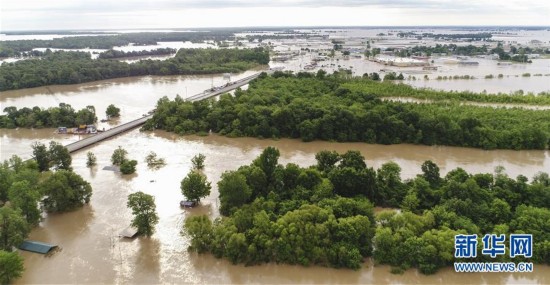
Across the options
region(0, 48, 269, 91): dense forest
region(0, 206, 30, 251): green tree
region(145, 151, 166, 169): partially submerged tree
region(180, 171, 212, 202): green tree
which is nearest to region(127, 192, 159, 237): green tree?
region(180, 171, 212, 202): green tree

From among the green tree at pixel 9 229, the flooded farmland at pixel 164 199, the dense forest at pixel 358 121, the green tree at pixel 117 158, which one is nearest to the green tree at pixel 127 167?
the flooded farmland at pixel 164 199

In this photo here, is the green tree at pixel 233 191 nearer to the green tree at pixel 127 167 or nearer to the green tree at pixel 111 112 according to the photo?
the green tree at pixel 127 167

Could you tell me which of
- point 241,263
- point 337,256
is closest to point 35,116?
point 241,263

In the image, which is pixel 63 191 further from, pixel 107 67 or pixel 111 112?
pixel 107 67

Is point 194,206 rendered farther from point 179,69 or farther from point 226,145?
point 179,69

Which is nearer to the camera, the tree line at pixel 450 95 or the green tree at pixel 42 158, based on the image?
the green tree at pixel 42 158

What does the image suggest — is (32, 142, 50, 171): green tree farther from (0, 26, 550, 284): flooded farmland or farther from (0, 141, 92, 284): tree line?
(0, 26, 550, 284): flooded farmland

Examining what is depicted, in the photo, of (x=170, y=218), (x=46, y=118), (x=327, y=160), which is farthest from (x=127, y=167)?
(x=46, y=118)
